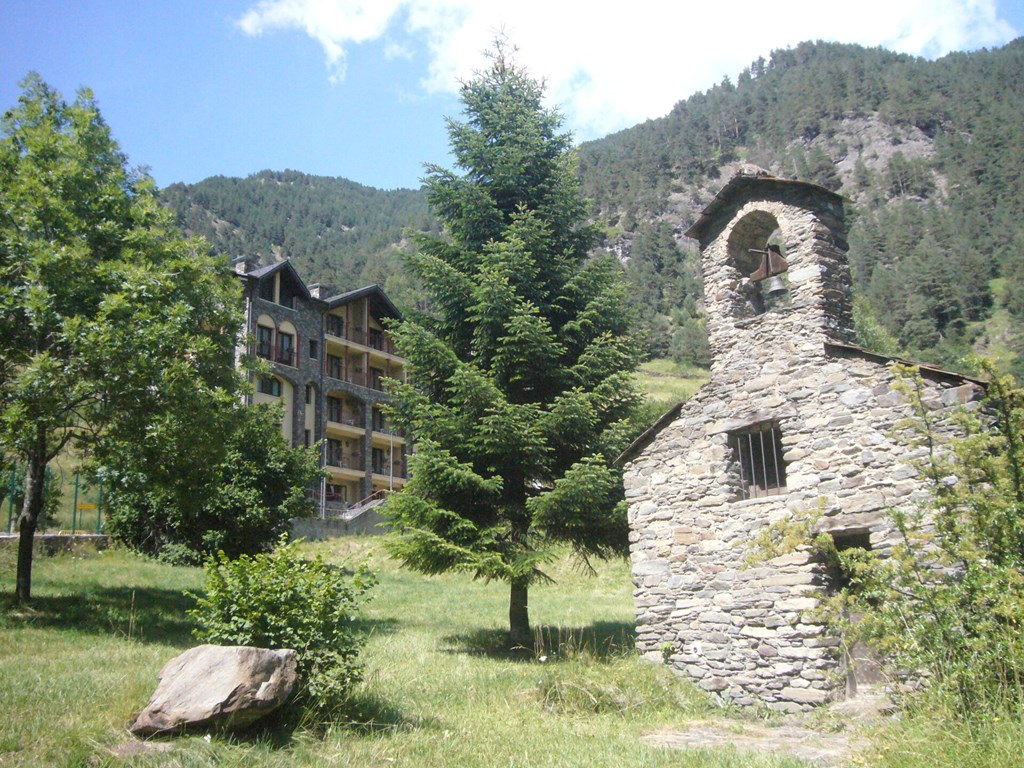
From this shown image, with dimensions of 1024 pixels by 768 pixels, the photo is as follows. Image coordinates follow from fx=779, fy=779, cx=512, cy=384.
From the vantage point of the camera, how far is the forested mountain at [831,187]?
3095 inches

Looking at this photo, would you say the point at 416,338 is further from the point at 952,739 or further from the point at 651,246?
the point at 651,246

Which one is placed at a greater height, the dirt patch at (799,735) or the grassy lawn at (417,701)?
the grassy lawn at (417,701)

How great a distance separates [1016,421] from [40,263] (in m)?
13.2

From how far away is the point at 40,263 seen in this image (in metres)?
12.0

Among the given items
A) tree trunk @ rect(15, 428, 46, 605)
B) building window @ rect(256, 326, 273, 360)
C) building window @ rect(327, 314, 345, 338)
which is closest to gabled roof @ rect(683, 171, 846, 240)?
tree trunk @ rect(15, 428, 46, 605)

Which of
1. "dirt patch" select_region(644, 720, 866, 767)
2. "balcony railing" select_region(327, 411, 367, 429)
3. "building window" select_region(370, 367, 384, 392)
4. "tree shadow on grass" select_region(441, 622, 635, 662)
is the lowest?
"dirt patch" select_region(644, 720, 866, 767)

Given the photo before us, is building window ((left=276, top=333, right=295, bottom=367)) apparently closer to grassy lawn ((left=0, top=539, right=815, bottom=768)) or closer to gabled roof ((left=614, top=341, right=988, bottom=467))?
grassy lawn ((left=0, top=539, right=815, bottom=768))

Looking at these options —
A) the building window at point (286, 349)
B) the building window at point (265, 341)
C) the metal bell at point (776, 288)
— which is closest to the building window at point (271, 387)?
the building window at point (286, 349)

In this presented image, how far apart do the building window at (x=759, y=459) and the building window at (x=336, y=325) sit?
108 ft

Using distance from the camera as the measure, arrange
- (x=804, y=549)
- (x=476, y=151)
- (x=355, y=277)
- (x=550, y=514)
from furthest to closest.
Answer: (x=355, y=277)
(x=476, y=151)
(x=550, y=514)
(x=804, y=549)

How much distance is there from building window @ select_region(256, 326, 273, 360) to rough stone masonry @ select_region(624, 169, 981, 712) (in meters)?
26.9

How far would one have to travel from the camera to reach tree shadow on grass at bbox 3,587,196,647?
12047 millimetres

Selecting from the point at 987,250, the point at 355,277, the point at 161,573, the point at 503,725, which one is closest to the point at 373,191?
the point at 355,277

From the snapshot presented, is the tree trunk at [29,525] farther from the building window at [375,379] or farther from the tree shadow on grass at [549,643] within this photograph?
the building window at [375,379]
